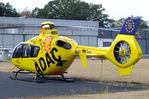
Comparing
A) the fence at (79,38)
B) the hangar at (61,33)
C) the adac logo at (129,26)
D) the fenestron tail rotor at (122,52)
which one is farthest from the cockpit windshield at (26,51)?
the fence at (79,38)

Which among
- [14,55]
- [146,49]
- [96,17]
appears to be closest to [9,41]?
[146,49]

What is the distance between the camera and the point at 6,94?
56.3ft

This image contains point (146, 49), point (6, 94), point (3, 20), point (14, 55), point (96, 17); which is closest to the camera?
point (6, 94)

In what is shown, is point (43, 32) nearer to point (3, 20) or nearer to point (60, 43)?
point (60, 43)

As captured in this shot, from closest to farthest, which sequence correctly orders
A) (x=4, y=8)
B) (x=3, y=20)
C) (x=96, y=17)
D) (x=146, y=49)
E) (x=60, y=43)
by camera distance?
1. (x=60, y=43)
2. (x=3, y=20)
3. (x=146, y=49)
4. (x=4, y=8)
5. (x=96, y=17)

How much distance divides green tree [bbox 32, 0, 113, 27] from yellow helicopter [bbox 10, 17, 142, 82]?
102032mm

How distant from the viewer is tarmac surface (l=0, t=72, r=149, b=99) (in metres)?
17.6

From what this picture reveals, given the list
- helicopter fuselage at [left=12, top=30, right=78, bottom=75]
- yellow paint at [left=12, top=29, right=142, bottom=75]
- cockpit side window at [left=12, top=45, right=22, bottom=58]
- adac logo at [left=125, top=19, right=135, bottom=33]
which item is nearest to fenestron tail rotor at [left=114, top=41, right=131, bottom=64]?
adac logo at [left=125, top=19, right=135, bottom=33]

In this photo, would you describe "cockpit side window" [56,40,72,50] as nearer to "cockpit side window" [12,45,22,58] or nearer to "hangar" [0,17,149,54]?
"cockpit side window" [12,45,22,58]

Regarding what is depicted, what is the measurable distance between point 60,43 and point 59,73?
6.04 ft

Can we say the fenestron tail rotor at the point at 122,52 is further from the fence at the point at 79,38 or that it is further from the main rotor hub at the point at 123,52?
the fence at the point at 79,38

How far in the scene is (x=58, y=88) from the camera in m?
20.2

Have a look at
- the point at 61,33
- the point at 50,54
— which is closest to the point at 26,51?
the point at 50,54

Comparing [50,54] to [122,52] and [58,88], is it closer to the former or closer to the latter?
[58,88]
